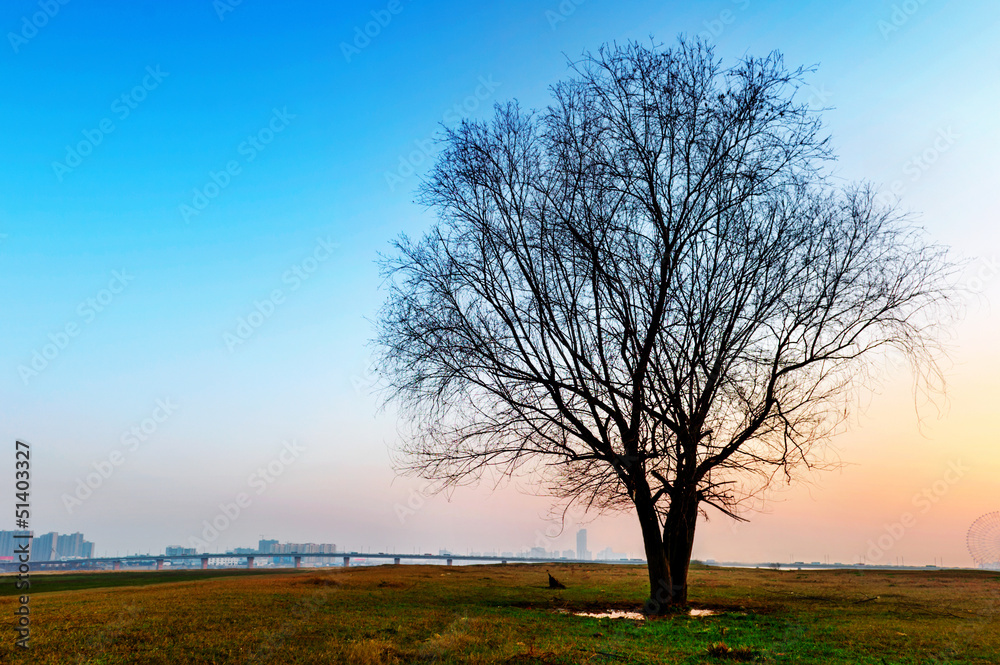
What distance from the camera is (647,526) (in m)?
14.7

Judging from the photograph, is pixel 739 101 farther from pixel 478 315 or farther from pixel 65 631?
pixel 65 631

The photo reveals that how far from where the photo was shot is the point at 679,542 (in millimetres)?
15305

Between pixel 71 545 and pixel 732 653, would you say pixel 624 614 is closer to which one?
pixel 732 653

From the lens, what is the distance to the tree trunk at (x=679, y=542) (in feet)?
49.3

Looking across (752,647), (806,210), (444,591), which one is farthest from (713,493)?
(444,591)

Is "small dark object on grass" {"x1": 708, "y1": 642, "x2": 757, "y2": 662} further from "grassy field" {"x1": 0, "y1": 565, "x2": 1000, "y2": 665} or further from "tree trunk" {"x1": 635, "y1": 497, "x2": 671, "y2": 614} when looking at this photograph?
"tree trunk" {"x1": 635, "y1": 497, "x2": 671, "y2": 614}

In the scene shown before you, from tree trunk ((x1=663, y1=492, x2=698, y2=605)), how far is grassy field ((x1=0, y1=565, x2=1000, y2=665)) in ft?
3.73

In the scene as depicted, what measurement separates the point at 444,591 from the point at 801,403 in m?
11.6

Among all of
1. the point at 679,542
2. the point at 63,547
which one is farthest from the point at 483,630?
the point at 63,547

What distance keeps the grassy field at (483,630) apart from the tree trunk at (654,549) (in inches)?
50.7

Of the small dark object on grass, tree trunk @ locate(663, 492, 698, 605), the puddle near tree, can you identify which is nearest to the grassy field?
the small dark object on grass

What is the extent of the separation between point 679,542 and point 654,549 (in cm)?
113

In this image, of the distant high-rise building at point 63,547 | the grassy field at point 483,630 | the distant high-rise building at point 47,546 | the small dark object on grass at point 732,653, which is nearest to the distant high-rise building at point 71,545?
the distant high-rise building at point 63,547

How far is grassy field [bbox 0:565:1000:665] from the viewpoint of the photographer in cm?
805
